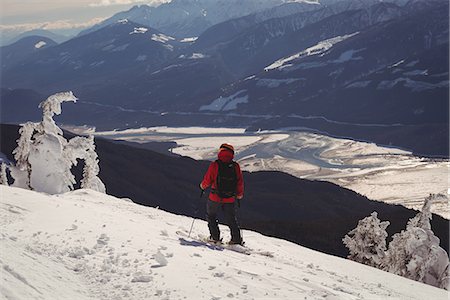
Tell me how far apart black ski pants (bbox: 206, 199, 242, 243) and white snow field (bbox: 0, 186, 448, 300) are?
0.76 metres

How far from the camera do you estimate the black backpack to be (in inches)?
549

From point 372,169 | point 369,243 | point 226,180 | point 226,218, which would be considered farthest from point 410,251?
point 372,169

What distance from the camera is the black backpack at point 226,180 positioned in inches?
549

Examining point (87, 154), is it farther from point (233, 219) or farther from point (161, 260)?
point (161, 260)

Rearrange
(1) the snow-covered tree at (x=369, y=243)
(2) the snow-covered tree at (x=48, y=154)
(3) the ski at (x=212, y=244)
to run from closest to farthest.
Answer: (3) the ski at (x=212, y=244) < (2) the snow-covered tree at (x=48, y=154) < (1) the snow-covered tree at (x=369, y=243)

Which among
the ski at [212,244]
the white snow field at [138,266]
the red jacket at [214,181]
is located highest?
the red jacket at [214,181]

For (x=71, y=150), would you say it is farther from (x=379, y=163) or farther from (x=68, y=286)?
(x=379, y=163)

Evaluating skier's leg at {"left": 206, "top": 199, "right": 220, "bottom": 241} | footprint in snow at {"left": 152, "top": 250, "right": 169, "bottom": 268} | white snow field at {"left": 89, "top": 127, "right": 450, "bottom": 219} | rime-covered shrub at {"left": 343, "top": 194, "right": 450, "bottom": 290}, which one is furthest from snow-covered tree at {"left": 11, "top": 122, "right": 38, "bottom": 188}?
white snow field at {"left": 89, "top": 127, "right": 450, "bottom": 219}

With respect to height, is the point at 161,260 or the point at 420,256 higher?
the point at 161,260

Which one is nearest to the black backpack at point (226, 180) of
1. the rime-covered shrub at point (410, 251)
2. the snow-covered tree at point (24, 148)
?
the snow-covered tree at point (24, 148)

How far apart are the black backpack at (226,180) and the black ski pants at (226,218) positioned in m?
0.39

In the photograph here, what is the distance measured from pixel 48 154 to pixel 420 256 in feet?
71.6

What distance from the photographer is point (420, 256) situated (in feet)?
94.8

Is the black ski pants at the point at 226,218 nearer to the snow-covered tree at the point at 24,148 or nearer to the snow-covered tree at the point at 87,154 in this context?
the snow-covered tree at the point at 24,148
